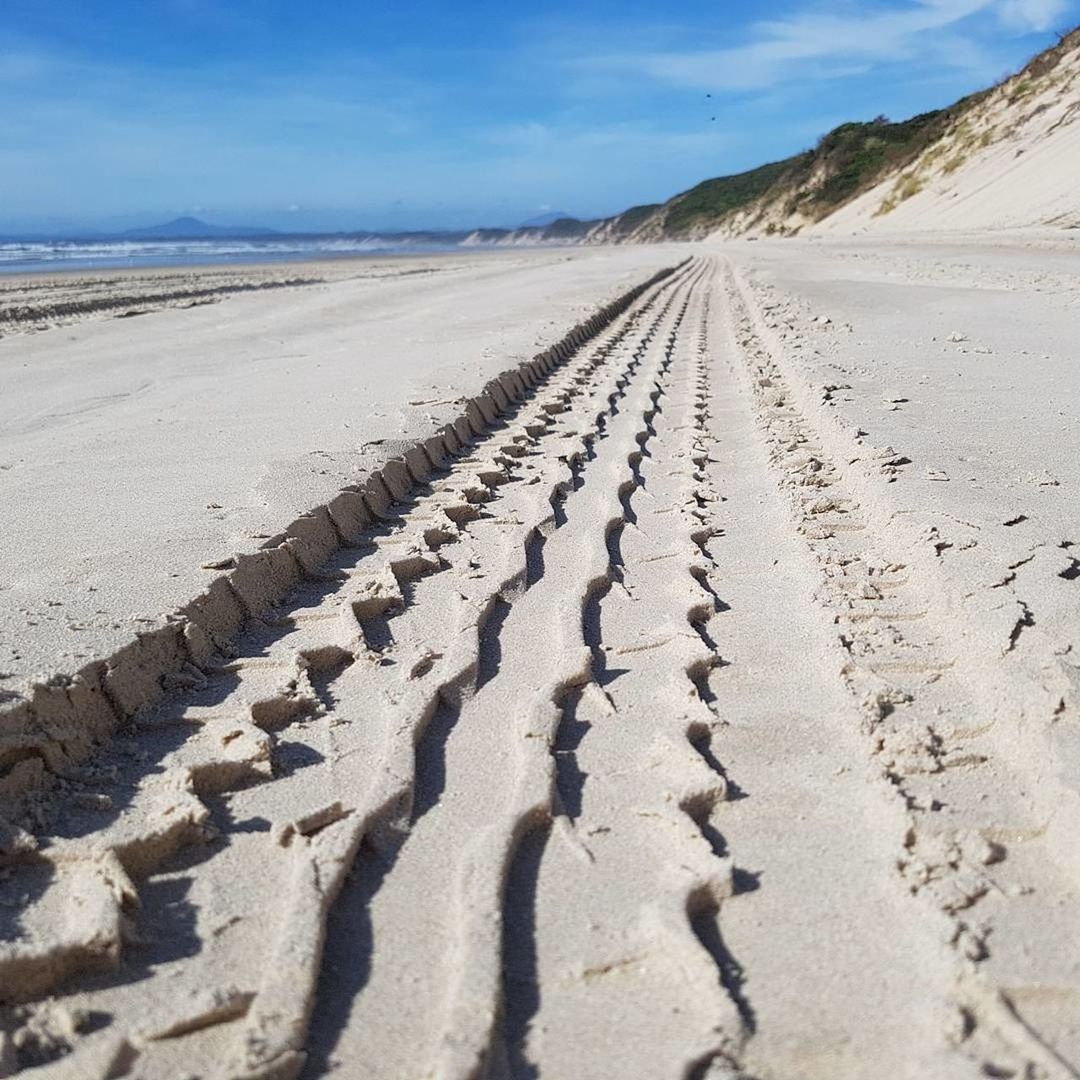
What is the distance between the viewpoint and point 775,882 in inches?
70.4

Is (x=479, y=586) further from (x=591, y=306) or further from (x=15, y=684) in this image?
(x=591, y=306)

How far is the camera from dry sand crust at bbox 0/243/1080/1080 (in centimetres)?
147

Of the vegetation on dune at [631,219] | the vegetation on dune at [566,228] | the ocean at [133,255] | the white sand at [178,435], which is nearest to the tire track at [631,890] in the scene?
the white sand at [178,435]

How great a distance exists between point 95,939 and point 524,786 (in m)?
0.78

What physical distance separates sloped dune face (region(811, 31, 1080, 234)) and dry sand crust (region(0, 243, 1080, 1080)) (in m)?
19.5

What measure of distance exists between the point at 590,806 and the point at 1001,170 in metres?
29.2

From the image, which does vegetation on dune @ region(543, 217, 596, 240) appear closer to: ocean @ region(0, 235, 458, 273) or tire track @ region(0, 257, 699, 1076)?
ocean @ region(0, 235, 458, 273)

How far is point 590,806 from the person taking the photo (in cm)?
202

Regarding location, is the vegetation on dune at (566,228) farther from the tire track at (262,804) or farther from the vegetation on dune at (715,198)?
the tire track at (262,804)

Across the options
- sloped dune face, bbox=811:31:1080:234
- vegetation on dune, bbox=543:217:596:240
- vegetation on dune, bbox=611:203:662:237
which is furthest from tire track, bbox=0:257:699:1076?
vegetation on dune, bbox=543:217:596:240

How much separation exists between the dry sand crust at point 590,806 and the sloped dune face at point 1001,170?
1949cm

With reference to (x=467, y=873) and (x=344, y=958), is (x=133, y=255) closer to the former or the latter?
(x=467, y=873)

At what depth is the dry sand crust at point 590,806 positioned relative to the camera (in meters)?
1.47

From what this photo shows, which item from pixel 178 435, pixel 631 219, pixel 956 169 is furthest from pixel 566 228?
pixel 178 435
